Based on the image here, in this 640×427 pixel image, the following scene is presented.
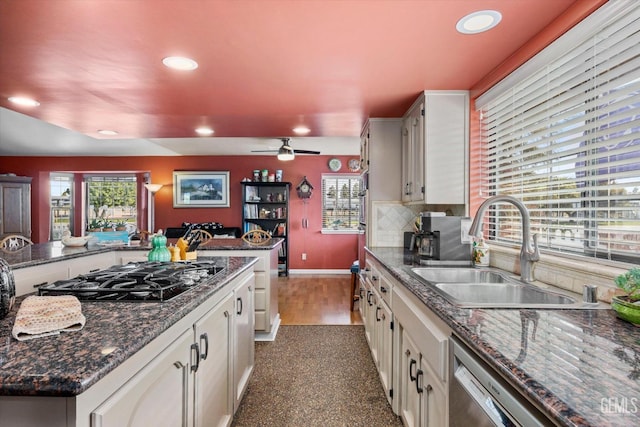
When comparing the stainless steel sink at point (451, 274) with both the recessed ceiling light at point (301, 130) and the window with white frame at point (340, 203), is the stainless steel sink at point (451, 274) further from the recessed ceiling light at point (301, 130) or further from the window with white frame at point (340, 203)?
the window with white frame at point (340, 203)

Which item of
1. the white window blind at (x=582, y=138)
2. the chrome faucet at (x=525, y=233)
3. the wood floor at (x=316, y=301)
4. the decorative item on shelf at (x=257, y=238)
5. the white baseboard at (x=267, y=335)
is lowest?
the wood floor at (x=316, y=301)

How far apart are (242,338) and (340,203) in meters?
4.63

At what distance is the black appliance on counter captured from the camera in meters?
1.22

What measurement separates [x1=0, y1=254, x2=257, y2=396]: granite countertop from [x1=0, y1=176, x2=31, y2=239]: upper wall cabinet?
22.3 ft

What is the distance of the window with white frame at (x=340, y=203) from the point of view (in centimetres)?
641

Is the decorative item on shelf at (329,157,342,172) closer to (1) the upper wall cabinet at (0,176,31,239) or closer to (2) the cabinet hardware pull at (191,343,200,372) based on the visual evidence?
(2) the cabinet hardware pull at (191,343,200,372)

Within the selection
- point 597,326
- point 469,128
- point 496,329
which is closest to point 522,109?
point 469,128

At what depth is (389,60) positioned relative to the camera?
1.91 meters

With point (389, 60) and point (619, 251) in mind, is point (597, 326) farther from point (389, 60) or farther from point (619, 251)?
point (389, 60)

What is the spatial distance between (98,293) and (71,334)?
44cm

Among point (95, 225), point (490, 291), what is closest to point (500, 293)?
point (490, 291)

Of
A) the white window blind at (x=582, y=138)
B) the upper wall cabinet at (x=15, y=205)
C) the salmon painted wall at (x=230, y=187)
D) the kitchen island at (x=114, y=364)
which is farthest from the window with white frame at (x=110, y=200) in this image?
the white window blind at (x=582, y=138)

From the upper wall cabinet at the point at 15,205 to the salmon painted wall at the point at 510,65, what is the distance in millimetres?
7725
